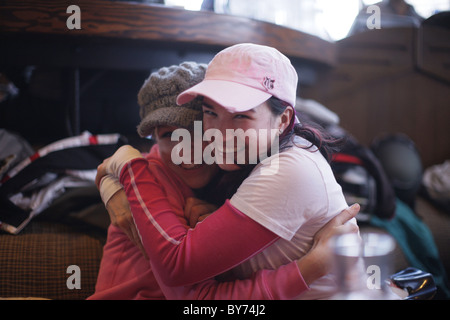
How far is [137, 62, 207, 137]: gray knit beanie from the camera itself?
0.63m

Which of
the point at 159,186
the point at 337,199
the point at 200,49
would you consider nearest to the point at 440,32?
the point at 200,49

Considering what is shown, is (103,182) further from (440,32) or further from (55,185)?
(440,32)

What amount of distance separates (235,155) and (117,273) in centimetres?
33

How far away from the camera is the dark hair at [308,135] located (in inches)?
21.3

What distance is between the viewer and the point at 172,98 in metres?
0.64

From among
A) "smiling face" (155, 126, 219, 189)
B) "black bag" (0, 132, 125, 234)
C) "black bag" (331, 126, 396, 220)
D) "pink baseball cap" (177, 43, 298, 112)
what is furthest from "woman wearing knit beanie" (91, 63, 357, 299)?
"black bag" (331, 126, 396, 220)

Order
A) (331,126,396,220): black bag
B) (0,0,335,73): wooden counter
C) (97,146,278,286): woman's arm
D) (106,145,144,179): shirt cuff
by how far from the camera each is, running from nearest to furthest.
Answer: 1. (97,146,278,286): woman's arm
2. (106,145,144,179): shirt cuff
3. (0,0,335,73): wooden counter
4. (331,126,396,220): black bag

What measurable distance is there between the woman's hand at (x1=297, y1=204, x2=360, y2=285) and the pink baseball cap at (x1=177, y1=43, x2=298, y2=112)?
19 cm

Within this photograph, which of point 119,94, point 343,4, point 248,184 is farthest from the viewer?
point 119,94

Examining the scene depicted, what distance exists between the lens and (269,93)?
525 millimetres

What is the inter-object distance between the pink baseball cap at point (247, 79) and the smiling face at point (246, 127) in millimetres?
20

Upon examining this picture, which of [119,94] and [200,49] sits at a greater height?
[200,49]

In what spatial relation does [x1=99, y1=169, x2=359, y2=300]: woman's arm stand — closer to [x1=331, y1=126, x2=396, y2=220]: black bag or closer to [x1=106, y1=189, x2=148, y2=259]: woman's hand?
[x1=106, y1=189, x2=148, y2=259]: woman's hand

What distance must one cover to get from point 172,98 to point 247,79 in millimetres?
171
